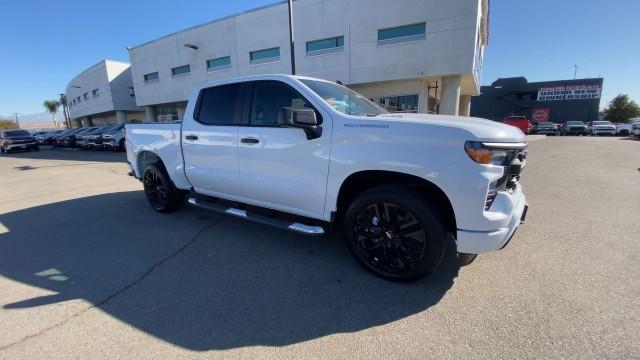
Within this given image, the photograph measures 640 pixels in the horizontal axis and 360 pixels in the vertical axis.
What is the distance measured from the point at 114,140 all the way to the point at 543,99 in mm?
55257

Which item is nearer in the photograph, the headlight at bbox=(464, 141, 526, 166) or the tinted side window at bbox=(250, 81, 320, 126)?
the headlight at bbox=(464, 141, 526, 166)

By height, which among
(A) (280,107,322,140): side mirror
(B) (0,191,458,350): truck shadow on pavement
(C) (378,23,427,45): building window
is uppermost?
(C) (378,23,427,45): building window

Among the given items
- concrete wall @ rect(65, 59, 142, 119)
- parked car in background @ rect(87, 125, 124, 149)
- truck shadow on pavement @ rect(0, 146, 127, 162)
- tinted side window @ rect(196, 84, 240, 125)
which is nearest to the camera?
tinted side window @ rect(196, 84, 240, 125)

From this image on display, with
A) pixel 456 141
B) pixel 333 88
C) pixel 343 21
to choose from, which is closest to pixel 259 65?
pixel 343 21

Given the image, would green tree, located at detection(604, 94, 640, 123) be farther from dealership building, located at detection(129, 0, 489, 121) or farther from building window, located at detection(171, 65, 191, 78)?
building window, located at detection(171, 65, 191, 78)

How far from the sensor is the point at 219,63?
2258cm

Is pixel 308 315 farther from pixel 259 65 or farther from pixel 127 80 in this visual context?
pixel 127 80

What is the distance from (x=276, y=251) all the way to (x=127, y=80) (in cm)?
4539

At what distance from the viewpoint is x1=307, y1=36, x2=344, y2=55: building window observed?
1770 centimetres

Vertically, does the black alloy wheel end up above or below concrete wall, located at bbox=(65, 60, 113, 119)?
below

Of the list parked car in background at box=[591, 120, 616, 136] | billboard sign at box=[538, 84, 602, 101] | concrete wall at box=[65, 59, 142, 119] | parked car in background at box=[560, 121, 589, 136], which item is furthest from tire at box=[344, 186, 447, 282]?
billboard sign at box=[538, 84, 602, 101]

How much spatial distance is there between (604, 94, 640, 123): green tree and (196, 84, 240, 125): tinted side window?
6975cm

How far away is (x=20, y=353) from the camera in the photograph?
2.06 m

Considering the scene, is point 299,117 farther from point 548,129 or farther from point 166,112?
point 548,129
